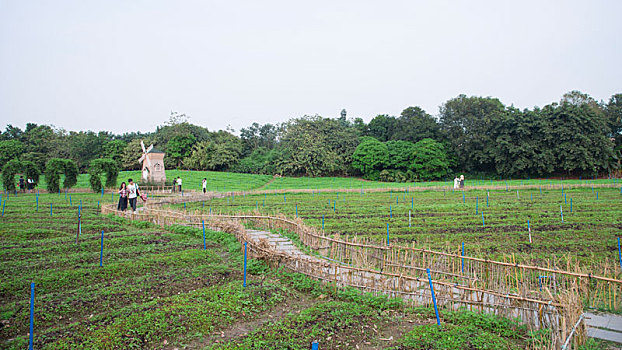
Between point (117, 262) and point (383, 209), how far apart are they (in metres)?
18.7

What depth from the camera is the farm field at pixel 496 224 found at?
1471cm

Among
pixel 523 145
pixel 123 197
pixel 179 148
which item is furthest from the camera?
pixel 179 148

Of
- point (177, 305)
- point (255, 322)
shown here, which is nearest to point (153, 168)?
point (177, 305)

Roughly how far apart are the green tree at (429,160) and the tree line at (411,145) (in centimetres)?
17

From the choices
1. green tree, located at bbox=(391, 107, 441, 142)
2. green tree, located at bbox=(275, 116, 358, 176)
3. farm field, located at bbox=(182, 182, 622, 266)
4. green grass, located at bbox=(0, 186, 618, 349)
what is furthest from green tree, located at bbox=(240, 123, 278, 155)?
green grass, located at bbox=(0, 186, 618, 349)

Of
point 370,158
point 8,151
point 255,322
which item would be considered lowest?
point 255,322

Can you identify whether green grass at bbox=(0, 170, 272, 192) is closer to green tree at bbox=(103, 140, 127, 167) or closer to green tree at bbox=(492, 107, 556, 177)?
green tree at bbox=(103, 140, 127, 167)

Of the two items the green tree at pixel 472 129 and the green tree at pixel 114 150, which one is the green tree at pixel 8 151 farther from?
the green tree at pixel 472 129

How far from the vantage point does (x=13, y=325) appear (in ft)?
25.2

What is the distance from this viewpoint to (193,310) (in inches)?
332

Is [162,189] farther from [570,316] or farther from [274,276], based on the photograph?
[570,316]

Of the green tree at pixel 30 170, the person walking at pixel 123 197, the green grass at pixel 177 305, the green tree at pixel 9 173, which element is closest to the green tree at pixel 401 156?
the green tree at pixel 30 170

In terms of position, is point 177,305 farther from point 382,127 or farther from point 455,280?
point 382,127

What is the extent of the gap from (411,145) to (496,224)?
1844 inches
